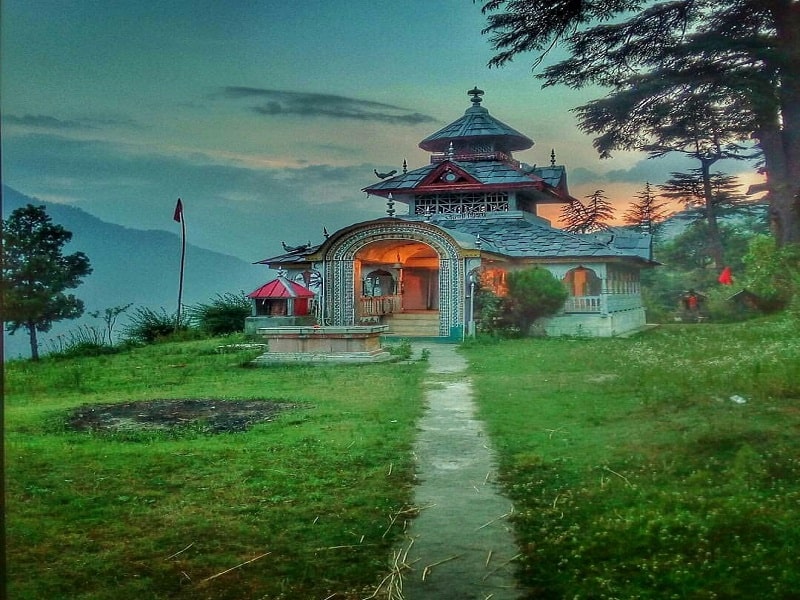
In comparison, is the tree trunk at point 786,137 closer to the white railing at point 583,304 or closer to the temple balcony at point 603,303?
the temple balcony at point 603,303

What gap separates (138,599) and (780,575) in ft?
4.56

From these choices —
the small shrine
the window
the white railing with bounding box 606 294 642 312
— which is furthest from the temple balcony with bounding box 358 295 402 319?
the white railing with bounding box 606 294 642 312

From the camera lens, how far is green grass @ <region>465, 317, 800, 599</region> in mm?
1588

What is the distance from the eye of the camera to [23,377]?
2.22m

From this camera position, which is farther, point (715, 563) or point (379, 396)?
point (379, 396)

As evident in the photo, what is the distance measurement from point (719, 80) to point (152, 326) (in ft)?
6.09

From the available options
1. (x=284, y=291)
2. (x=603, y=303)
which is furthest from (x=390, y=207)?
(x=284, y=291)

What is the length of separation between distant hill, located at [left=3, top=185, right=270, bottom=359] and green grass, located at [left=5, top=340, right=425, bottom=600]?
0.73 feet

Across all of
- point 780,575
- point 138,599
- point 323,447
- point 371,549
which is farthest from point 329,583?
point 780,575

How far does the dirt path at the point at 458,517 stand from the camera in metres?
1.61

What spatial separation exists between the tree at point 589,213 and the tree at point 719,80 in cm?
16

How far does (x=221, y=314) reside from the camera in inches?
117

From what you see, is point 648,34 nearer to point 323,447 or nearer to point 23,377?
point 323,447

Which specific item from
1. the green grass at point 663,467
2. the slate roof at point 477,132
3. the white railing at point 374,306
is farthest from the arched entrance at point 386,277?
the green grass at point 663,467
